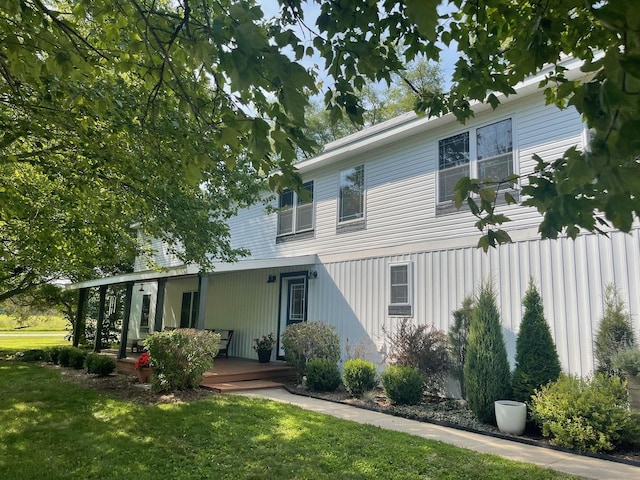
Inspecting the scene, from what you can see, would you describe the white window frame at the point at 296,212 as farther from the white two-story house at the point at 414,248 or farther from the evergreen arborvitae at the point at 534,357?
the evergreen arborvitae at the point at 534,357

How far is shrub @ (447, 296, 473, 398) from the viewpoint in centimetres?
831

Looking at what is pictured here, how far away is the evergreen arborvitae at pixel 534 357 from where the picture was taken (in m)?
6.69

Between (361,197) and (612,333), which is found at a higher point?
(361,197)

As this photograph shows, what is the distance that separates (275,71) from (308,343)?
8.89 m

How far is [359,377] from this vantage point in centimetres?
882

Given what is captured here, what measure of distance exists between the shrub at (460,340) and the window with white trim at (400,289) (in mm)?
1360

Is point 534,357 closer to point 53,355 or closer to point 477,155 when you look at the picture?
point 477,155

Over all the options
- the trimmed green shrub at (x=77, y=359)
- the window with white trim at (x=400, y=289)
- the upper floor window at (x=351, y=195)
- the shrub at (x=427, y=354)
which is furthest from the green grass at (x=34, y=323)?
the shrub at (x=427, y=354)

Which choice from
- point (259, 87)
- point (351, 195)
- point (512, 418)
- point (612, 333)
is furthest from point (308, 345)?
point (259, 87)

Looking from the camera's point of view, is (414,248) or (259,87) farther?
(414,248)

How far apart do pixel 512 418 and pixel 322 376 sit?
414 centimetres

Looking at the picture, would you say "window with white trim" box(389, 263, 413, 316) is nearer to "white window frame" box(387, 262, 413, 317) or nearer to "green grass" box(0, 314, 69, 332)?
"white window frame" box(387, 262, 413, 317)

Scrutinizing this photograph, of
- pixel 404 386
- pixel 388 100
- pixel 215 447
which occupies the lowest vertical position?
pixel 215 447

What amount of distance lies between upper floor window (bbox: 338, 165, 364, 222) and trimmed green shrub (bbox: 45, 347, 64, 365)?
9875 mm
